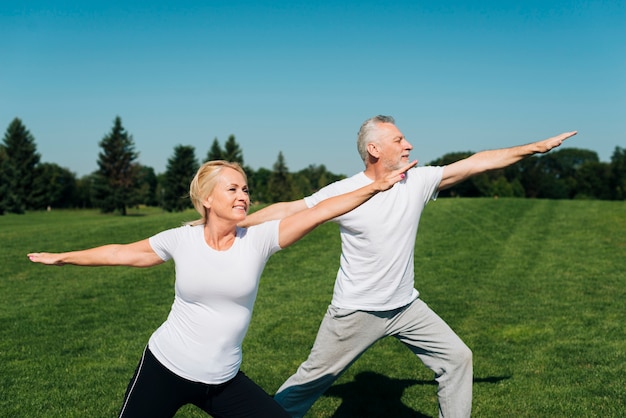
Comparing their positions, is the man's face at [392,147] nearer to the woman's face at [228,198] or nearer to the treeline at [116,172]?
the woman's face at [228,198]

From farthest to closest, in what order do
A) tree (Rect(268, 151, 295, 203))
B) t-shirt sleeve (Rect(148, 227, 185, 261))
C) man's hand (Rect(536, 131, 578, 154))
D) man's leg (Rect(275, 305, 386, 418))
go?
tree (Rect(268, 151, 295, 203)), man's leg (Rect(275, 305, 386, 418)), man's hand (Rect(536, 131, 578, 154)), t-shirt sleeve (Rect(148, 227, 185, 261))

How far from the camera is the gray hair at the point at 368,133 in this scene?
16.7 feet

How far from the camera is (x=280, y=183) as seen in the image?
3479 inches

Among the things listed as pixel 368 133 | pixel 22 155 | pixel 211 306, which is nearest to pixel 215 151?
pixel 22 155

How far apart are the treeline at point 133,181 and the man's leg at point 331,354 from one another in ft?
195

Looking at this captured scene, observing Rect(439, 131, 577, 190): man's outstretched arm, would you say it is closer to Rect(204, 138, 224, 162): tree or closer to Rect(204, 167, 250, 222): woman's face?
Rect(204, 167, 250, 222): woman's face

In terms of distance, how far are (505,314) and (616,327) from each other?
72.6 inches

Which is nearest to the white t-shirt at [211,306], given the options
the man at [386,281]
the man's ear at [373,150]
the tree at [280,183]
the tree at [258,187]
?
the man at [386,281]

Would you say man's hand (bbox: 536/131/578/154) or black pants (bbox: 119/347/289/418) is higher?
man's hand (bbox: 536/131/578/154)

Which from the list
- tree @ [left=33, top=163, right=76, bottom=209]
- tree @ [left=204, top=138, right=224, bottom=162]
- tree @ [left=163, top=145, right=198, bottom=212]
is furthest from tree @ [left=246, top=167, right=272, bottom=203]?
tree @ [left=33, top=163, right=76, bottom=209]

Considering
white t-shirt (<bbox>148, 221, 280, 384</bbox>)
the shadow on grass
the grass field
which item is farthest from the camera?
the grass field

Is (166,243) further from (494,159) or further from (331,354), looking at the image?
(494,159)

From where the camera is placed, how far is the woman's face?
3729 mm

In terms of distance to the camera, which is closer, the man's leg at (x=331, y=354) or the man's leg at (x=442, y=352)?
the man's leg at (x=442, y=352)
